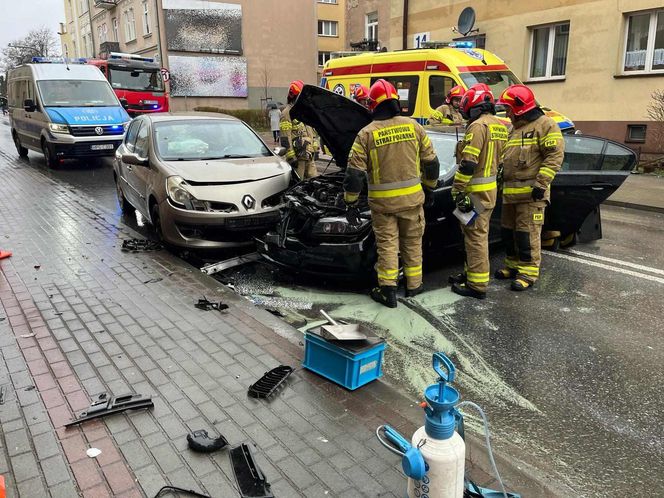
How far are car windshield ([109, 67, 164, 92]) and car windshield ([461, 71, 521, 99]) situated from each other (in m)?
14.4

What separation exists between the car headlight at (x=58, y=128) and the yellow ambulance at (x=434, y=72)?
7.21m

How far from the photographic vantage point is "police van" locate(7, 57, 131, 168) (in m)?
12.7

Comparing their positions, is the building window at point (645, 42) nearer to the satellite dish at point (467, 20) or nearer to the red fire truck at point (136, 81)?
the satellite dish at point (467, 20)

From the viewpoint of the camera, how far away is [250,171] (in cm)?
662

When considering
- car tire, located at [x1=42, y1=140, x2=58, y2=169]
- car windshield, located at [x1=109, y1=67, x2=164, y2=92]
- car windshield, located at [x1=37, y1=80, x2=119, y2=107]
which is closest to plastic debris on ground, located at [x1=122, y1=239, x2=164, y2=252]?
car tire, located at [x1=42, y1=140, x2=58, y2=169]

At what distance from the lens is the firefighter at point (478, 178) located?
16.8 ft

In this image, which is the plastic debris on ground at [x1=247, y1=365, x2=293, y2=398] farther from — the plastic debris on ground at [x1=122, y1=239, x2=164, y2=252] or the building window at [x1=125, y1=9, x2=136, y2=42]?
the building window at [x1=125, y1=9, x2=136, y2=42]

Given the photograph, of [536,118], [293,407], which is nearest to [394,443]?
[293,407]

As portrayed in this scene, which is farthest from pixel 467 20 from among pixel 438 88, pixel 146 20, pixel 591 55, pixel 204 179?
pixel 146 20

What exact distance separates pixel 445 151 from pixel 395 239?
5.56 ft

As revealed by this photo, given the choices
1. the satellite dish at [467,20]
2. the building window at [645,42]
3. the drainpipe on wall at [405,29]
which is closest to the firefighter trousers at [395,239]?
the building window at [645,42]

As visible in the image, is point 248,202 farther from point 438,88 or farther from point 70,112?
point 70,112

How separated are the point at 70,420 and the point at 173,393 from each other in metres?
0.59

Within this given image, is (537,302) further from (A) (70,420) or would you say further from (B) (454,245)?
(A) (70,420)
